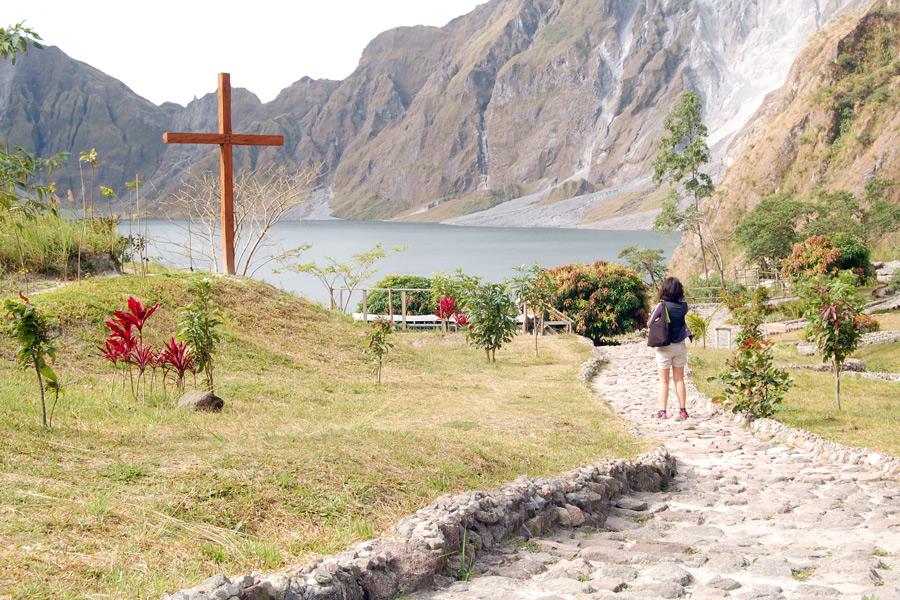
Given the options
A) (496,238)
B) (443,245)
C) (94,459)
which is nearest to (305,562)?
(94,459)

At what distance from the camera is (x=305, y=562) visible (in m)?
4.90

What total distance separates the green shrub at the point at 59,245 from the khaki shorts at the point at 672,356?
1031 centimetres

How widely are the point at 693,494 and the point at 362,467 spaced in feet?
10.4

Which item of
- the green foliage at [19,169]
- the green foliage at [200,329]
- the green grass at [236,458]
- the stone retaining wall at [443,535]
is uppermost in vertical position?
the green foliage at [19,169]

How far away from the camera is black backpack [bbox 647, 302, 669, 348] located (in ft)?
37.5

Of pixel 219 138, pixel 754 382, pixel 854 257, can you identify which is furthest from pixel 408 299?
pixel 754 382

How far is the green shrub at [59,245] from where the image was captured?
15.6 metres

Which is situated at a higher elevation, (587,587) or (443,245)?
(443,245)

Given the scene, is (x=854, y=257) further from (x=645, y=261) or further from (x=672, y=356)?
(x=672, y=356)

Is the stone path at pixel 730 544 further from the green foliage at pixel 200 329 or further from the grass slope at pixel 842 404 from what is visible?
the green foliage at pixel 200 329

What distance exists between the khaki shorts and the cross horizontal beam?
8805 mm

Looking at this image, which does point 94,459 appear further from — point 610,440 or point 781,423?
point 781,423

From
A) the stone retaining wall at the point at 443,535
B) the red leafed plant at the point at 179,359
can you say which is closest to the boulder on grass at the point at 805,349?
the stone retaining wall at the point at 443,535

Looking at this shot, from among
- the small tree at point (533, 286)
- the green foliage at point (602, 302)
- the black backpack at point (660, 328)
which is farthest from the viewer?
the green foliage at point (602, 302)
